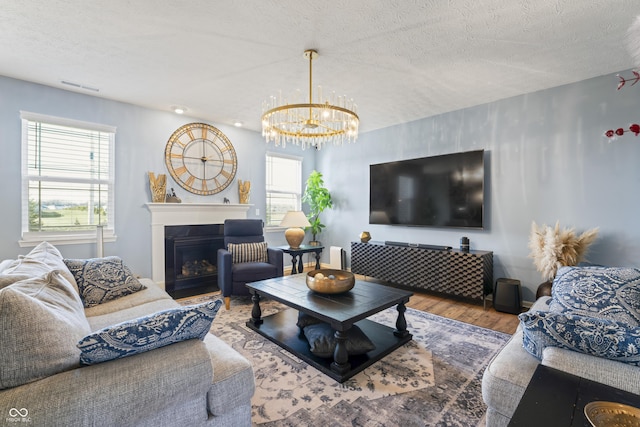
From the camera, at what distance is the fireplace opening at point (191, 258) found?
4164 millimetres

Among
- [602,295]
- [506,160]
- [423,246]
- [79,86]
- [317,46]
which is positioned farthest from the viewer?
[423,246]

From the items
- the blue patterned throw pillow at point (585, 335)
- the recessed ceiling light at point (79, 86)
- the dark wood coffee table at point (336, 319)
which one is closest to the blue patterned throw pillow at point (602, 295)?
the blue patterned throw pillow at point (585, 335)

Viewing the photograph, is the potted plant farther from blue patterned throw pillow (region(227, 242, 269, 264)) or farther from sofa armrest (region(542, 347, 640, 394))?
sofa armrest (region(542, 347, 640, 394))

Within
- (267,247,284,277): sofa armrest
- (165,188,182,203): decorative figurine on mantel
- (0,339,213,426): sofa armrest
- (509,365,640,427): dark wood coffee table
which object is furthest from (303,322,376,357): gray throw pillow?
(165,188,182,203): decorative figurine on mantel

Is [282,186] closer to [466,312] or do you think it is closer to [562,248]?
[466,312]

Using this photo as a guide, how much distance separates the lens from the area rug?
166cm

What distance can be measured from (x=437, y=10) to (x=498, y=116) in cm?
226

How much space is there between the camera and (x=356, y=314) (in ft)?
6.75

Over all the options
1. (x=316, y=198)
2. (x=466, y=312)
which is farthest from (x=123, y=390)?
(x=316, y=198)

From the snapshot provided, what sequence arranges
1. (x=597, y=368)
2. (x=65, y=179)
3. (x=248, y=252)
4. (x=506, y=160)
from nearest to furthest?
(x=597, y=368), (x=65, y=179), (x=506, y=160), (x=248, y=252)

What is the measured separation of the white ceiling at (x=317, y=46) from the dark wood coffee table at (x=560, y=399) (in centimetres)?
232

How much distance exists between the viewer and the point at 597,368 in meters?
1.08

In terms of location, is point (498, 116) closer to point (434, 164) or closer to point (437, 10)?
point (434, 164)

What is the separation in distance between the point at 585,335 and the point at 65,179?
16.2 ft
